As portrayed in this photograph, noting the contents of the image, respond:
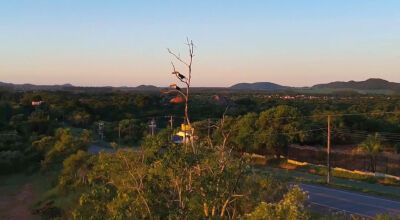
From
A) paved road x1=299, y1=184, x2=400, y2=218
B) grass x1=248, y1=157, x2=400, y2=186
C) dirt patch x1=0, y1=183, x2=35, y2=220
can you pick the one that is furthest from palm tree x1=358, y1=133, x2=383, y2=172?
dirt patch x1=0, y1=183, x2=35, y2=220

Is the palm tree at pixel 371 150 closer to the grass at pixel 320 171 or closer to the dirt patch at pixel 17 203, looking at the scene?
the grass at pixel 320 171

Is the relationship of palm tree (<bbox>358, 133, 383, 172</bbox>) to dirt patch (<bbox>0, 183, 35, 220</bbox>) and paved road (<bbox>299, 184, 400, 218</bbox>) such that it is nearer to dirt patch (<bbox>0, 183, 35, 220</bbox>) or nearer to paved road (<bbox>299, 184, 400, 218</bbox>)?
paved road (<bbox>299, 184, 400, 218</bbox>)

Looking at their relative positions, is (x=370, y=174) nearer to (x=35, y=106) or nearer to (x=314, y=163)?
(x=314, y=163)

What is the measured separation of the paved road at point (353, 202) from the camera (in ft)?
63.8

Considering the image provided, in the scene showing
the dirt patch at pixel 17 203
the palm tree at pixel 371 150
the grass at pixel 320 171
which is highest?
the palm tree at pixel 371 150

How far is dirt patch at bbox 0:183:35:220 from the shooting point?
26.2m

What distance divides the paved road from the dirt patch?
615 inches

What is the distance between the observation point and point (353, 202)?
70.8ft

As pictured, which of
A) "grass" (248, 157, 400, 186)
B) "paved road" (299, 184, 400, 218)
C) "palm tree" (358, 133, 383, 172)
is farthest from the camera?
"palm tree" (358, 133, 383, 172)

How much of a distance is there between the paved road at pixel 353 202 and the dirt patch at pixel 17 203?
15.6m

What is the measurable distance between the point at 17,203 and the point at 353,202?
20.3 meters

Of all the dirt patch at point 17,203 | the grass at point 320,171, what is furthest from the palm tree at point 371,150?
the dirt patch at point 17,203

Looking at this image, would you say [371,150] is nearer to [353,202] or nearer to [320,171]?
[320,171]

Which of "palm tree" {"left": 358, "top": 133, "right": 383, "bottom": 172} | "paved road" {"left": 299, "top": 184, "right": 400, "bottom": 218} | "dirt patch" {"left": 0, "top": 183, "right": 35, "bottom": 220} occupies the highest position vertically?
"palm tree" {"left": 358, "top": 133, "right": 383, "bottom": 172}
